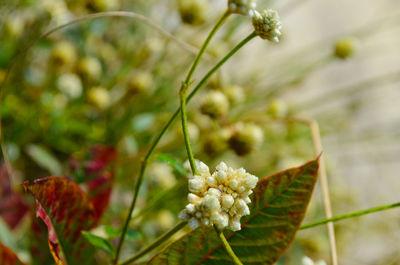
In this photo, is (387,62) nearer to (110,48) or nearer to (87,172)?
(110,48)

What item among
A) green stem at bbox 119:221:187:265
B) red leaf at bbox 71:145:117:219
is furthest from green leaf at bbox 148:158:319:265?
red leaf at bbox 71:145:117:219

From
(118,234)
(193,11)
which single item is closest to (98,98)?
(193,11)

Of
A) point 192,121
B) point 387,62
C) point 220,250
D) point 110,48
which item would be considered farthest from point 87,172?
point 387,62

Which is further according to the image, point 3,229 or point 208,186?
point 3,229

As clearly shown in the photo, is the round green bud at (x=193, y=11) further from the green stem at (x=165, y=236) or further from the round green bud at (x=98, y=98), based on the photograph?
the green stem at (x=165, y=236)

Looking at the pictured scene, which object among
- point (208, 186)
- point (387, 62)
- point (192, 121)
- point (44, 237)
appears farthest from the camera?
point (387, 62)

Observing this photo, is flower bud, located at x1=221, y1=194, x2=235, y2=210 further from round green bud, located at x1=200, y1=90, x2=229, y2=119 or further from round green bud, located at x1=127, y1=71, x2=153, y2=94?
round green bud, located at x1=127, y1=71, x2=153, y2=94

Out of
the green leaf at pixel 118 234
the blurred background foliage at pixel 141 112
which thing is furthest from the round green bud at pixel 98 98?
the green leaf at pixel 118 234
